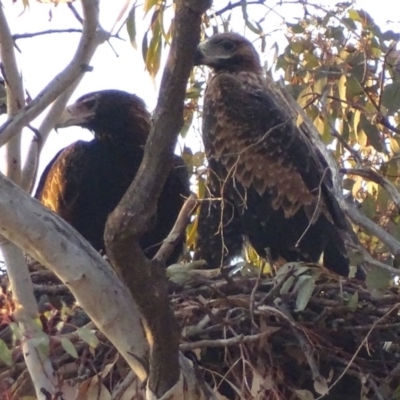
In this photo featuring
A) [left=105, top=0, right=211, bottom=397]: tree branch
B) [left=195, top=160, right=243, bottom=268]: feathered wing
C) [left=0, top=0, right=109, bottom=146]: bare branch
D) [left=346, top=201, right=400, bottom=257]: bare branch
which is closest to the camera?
[left=105, top=0, right=211, bottom=397]: tree branch

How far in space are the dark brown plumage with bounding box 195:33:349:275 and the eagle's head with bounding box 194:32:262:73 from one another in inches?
14.4

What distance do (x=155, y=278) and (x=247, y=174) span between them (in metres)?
2.44

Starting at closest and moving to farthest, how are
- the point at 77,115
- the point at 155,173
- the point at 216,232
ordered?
the point at 155,173 < the point at 216,232 < the point at 77,115

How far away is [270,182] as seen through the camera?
16.3 ft

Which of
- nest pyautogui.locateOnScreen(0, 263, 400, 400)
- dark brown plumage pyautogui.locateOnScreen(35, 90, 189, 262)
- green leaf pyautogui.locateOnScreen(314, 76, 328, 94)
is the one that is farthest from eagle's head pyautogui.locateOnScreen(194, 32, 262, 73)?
nest pyautogui.locateOnScreen(0, 263, 400, 400)

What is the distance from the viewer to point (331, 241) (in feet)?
15.8

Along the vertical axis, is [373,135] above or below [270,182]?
above

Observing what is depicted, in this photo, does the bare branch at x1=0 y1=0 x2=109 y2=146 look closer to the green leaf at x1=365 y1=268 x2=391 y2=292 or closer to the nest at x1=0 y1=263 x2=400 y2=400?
the nest at x1=0 y1=263 x2=400 y2=400

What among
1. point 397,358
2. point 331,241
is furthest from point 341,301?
point 331,241

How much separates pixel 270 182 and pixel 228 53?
3.14ft

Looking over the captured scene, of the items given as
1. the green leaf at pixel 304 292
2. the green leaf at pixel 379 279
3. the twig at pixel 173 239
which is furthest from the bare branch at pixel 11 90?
the green leaf at pixel 379 279

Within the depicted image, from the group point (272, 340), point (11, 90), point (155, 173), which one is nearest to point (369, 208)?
point (272, 340)

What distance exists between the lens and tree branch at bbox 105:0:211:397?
2.48 meters

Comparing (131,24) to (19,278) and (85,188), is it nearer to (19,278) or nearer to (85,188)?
(85,188)
